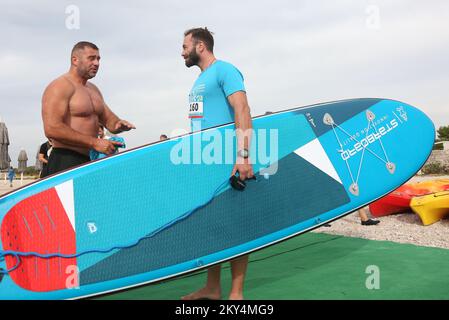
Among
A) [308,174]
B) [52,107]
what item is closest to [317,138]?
[308,174]

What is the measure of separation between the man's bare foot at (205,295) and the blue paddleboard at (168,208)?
381 mm

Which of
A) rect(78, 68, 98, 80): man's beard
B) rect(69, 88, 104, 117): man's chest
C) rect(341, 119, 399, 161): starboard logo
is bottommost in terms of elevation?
rect(341, 119, 399, 161): starboard logo

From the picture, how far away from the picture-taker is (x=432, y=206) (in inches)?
208

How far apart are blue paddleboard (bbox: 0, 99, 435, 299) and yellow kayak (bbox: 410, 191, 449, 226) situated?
8.39ft

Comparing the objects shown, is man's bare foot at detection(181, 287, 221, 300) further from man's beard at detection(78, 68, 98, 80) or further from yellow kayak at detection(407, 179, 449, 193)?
yellow kayak at detection(407, 179, 449, 193)

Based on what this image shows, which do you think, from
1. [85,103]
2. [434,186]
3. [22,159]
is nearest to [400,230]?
[434,186]

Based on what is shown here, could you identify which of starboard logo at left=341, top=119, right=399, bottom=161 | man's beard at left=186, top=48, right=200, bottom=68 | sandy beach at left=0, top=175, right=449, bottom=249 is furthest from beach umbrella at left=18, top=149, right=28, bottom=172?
starboard logo at left=341, top=119, right=399, bottom=161

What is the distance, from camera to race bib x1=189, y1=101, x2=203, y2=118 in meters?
2.75

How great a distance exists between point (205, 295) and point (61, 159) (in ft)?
4.47

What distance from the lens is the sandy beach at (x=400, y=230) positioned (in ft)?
15.1

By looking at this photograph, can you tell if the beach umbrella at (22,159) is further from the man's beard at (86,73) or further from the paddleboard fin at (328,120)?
the paddleboard fin at (328,120)

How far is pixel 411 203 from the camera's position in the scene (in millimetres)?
5480

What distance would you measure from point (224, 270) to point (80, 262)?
1583 millimetres

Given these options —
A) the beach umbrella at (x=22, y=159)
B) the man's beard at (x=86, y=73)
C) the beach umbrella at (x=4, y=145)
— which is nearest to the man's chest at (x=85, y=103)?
the man's beard at (x=86, y=73)
